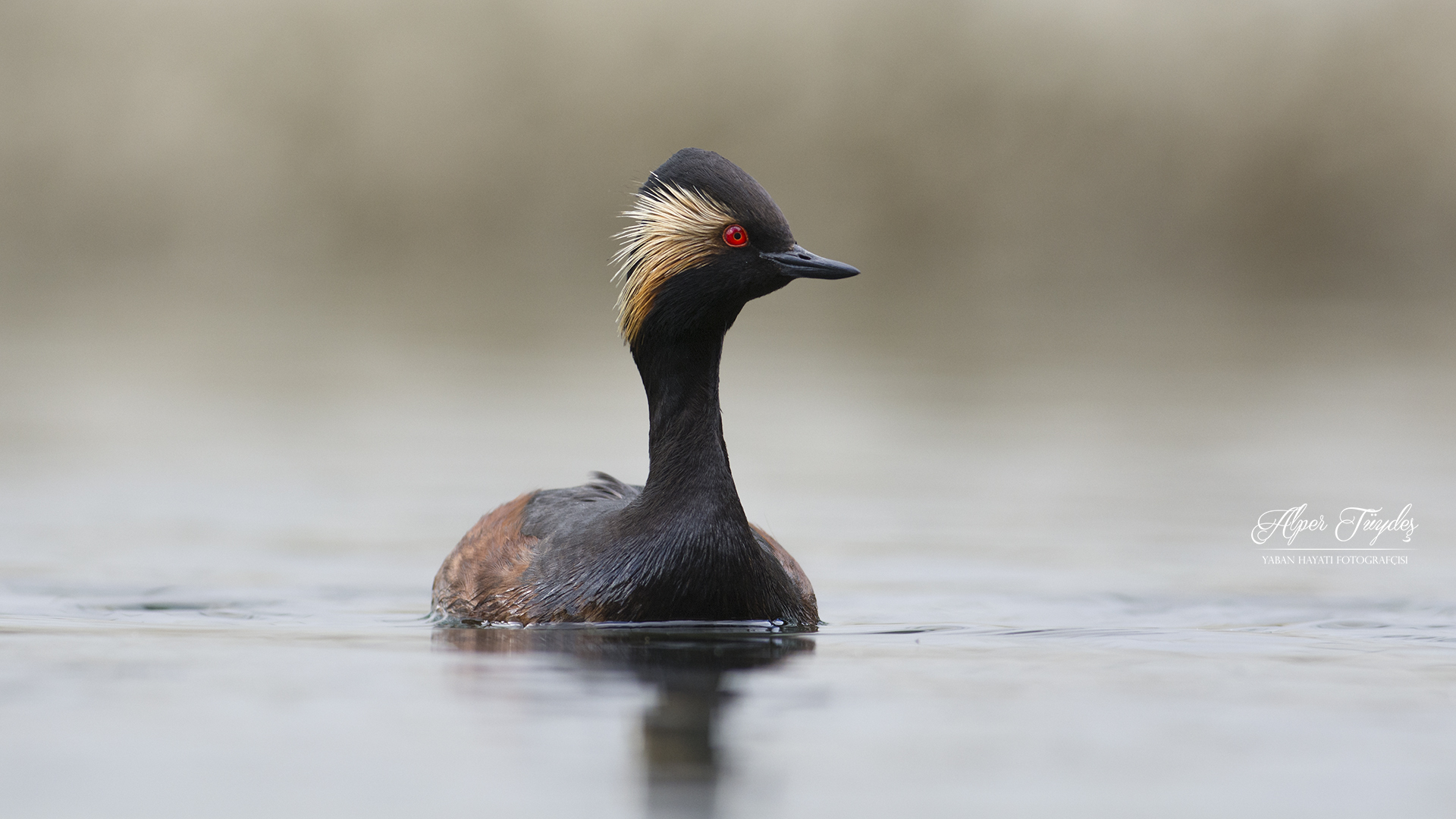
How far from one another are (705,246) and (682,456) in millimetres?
1121

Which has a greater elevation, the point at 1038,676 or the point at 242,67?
the point at 242,67

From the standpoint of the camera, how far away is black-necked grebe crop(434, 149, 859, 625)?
35.2 feet

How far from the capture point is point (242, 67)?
61.4 meters

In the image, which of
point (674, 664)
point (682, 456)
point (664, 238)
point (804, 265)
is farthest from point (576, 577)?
point (804, 265)

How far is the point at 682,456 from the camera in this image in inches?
Result: 435

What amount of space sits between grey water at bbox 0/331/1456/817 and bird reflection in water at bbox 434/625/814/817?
0.03 meters

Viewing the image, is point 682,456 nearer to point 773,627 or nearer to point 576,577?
point 576,577

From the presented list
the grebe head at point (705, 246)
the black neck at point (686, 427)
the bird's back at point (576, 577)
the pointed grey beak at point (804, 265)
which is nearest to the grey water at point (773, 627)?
the bird's back at point (576, 577)

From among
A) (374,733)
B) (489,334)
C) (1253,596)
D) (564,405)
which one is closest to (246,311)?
(489,334)

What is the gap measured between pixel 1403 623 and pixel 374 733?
5835mm

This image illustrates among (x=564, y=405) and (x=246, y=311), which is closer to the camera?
(x=564, y=405)

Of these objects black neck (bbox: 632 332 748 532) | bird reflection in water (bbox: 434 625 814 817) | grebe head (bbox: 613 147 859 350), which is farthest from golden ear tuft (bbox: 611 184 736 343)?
bird reflection in water (bbox: 434 625 814 817)

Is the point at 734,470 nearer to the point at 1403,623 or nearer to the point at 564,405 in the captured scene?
the point at 564,405

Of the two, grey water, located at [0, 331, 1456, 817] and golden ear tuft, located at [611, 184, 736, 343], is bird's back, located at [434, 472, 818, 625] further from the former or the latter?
golden ear tuft, located at [611, 184, 736, 343]
